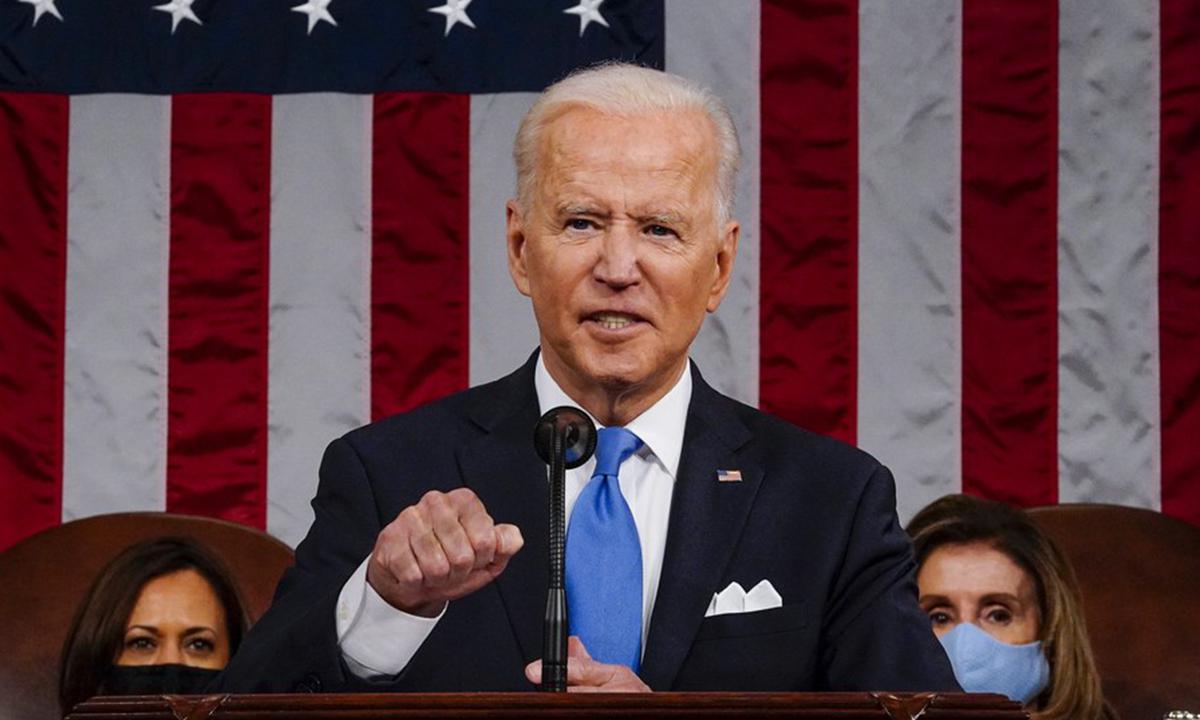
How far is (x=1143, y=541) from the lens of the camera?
4.37 m

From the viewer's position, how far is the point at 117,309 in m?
4.66

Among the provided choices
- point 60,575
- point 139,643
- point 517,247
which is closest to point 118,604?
point 139,643

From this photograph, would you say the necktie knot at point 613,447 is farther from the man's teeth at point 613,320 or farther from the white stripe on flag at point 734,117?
the white stripe on flag at point 734,117

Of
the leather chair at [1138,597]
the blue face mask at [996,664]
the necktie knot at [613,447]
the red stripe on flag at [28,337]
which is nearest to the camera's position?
the necktie knot at [613,447]

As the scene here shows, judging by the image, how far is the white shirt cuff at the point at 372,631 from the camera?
2248 millimetres

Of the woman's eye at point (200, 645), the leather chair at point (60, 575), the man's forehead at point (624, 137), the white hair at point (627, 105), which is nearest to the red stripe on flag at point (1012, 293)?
the leather chair at point (60, 575)

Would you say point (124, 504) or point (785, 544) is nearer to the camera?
point (785, 544)

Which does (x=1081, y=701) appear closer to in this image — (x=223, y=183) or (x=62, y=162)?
(x=223, y=183)

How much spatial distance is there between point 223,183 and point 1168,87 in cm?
233

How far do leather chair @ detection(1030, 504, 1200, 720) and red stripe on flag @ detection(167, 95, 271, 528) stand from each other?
190cm

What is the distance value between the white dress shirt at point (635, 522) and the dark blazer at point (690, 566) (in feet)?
0.08

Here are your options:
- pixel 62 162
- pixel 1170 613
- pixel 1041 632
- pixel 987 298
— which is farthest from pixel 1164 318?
pixel 62 162

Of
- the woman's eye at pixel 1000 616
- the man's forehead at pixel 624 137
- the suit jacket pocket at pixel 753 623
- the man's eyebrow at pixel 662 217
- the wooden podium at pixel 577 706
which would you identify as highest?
the man's forehead at pixel 624 137

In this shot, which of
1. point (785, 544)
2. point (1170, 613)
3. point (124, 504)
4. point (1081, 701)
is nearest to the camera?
point (785, 544)
